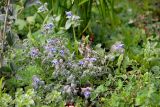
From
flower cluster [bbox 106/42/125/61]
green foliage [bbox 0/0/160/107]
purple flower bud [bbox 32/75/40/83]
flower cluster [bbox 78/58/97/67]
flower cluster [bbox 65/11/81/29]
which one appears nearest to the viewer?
green foliage [bbox 0/0/160/107]

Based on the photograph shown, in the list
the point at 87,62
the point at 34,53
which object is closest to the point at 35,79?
the point at 34,53

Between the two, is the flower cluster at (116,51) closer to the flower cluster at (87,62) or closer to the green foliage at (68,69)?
the green foliage at (68,69)

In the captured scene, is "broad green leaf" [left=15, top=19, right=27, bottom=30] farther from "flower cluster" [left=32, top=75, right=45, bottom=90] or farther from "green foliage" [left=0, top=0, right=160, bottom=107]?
"flower cluster" [left=32, top=75, right=45, bottom=90]

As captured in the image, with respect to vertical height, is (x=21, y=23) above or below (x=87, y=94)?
above

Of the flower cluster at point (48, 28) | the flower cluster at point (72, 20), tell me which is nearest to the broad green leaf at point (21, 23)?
the flower cluster at point (72, 20)

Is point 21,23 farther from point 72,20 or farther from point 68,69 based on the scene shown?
point 68,69

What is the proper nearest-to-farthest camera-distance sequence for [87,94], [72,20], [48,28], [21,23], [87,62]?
[87,94], [87,62], [48,28], [72,20], [21,23]

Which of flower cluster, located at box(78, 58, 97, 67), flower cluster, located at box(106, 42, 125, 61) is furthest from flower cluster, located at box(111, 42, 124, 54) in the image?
flower cluster, located at box(78, 58, 97, 67)

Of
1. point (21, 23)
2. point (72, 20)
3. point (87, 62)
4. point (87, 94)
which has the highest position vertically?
point (72, 20)

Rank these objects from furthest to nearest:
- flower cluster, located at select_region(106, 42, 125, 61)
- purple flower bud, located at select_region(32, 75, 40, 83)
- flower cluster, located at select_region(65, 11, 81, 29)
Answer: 1. flower cluster, located at select_region(65, 11, 81, 29)
2. flower cluster, located at select_region(106, 42, 125, 61)
3. purple flower bud, located at select_region(32, 75, 40, 83)

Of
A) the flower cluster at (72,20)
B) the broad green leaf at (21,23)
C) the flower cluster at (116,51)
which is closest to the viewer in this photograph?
the flower cluster at (116,51)

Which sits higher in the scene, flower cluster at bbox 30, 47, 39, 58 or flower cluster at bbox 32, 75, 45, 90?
flower cluster at bbox 30, 47, 39, 58

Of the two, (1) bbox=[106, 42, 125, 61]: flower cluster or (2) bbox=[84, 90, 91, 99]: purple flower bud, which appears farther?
(1) bbox=[106, 42, 125, 61]: flower cluster

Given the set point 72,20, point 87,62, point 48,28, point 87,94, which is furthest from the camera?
point 72,20
